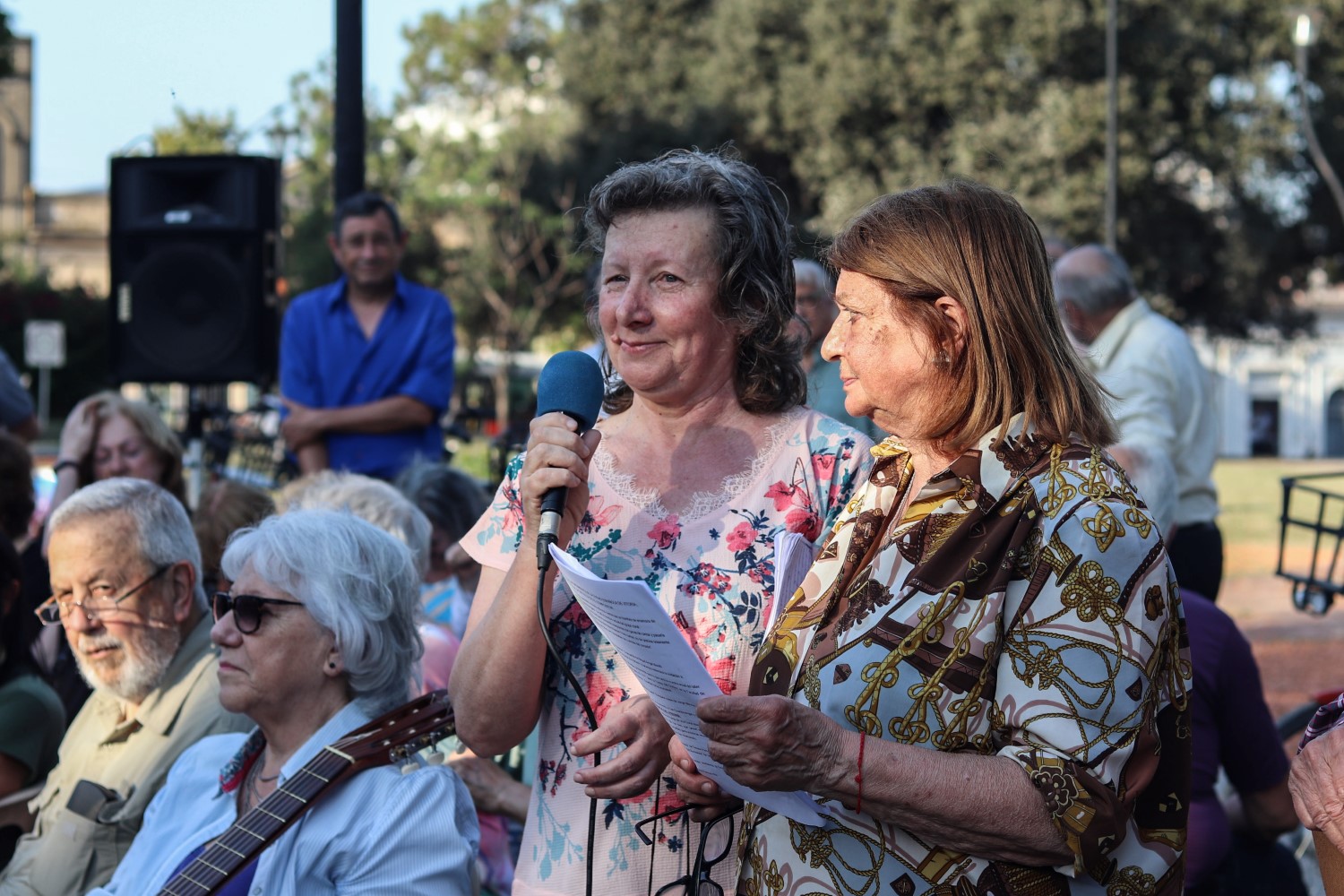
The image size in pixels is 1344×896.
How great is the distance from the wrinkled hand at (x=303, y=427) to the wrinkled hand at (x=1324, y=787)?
4.53 m

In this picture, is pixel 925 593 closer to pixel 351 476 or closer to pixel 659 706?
pixel 659 706

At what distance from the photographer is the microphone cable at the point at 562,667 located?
7.13ft

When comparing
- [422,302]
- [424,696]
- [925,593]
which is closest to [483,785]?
[424,696]

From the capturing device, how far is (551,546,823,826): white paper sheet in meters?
1.91

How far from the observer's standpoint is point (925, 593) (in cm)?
195

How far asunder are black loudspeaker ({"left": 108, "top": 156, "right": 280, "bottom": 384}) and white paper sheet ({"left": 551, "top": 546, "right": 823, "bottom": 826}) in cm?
509

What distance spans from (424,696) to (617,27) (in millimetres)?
26468

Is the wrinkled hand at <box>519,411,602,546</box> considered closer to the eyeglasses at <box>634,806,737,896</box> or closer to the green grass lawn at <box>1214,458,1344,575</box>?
the eyeglasses at <box>634,806,737,896</box>

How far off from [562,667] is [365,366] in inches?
151

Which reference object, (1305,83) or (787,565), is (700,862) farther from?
(1305,83)

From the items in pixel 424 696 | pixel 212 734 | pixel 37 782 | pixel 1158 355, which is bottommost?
pixel 37 782

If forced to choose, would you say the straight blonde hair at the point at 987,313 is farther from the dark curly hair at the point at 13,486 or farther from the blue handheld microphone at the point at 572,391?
the dark curly hair at the point at 13,486

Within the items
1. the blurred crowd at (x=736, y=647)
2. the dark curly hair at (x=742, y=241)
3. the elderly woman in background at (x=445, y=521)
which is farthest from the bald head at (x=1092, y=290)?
the dark curly hair at (x=742, y=241)

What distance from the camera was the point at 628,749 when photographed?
2305mm
